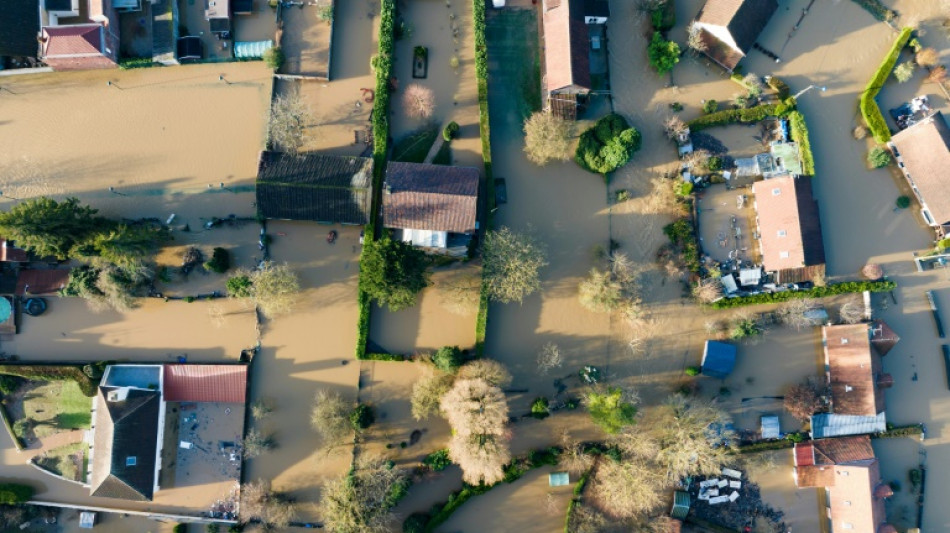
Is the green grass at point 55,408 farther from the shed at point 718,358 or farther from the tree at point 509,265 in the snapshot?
the shed at point 718,358

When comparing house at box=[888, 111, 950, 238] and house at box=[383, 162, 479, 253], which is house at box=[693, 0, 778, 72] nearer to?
house at box=[888, 111, 950, 238]

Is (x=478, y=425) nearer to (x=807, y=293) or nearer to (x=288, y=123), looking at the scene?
(x=288, y=123)

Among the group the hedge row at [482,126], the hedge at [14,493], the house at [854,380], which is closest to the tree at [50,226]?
the hedge at [14,493]

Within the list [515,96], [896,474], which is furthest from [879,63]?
[896,474]

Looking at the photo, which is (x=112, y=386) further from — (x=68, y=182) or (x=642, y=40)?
(x=642, y=40)

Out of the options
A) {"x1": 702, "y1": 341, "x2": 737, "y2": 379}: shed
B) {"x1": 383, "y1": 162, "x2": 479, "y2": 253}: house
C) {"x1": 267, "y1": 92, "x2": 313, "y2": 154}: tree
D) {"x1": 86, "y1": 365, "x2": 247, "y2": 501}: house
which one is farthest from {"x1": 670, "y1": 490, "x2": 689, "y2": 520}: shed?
{"x1": 267, "y1": 92, "x2": 313, "y2": 154}: tree

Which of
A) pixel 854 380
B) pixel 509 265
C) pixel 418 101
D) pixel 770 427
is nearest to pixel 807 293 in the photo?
pixel 854 380
